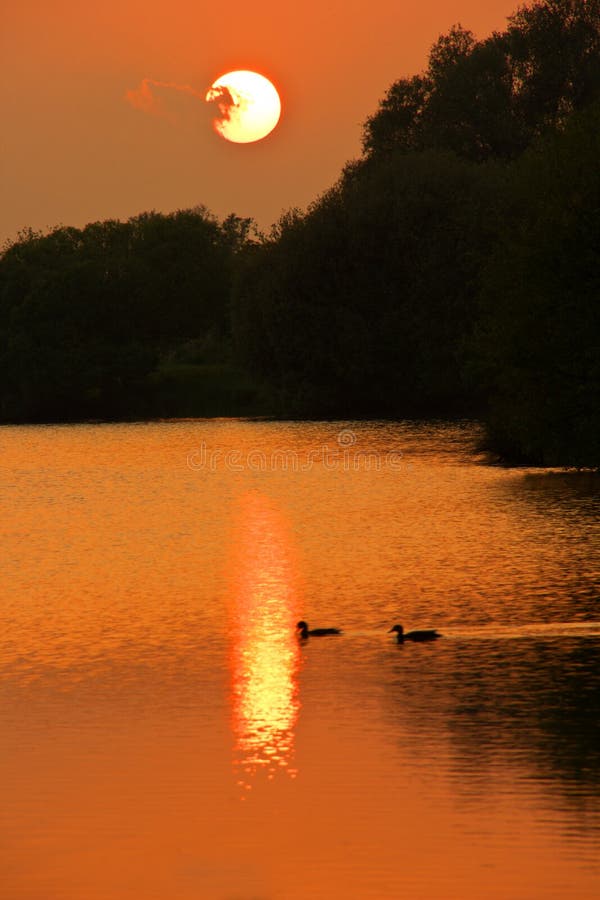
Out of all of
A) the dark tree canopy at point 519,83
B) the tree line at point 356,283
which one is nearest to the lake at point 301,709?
the tree line at point 356,283

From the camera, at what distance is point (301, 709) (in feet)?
68.6

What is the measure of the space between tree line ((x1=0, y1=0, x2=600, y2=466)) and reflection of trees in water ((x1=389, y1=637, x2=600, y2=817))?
164 feet

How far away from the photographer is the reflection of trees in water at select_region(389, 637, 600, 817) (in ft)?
57.0

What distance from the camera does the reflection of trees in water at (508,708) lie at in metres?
17.4

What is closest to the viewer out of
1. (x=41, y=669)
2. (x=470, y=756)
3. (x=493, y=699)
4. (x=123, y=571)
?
(x=470, y=756)

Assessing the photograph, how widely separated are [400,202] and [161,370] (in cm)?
3639

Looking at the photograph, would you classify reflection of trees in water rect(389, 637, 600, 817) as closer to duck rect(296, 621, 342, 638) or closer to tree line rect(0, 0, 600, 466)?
duck rect(296, 621, 342, 638)

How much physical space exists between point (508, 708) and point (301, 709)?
9.46 ft

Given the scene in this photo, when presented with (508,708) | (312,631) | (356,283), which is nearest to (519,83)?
(356,283)

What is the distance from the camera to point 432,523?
47.0 meters

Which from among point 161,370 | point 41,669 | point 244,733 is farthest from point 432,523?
point 161,370

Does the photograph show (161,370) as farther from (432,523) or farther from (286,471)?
(432,523)

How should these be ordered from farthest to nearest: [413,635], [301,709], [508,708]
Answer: [413,635]
[301,709]
[508,708]

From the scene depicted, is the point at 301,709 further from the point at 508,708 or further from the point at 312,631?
the point at 312,631
